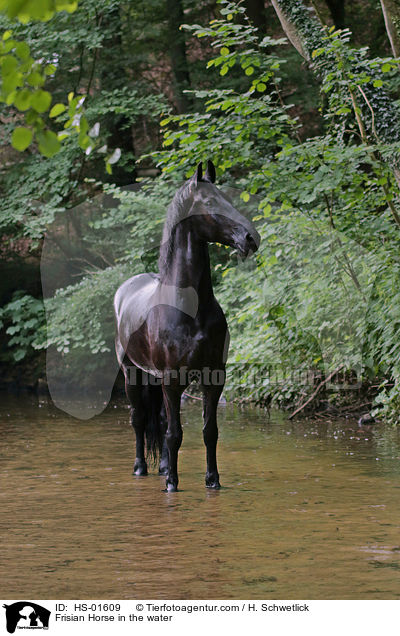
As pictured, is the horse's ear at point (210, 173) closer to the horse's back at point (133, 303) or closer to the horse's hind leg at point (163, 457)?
the horse's back at point (133, 303)

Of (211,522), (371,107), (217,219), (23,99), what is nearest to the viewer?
(23,99)

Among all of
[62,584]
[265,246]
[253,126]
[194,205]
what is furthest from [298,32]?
[62,584]

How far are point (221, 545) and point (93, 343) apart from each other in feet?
37.7

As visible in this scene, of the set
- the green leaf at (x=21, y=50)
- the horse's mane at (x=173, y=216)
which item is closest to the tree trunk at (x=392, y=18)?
the horse's mane at (x=173, y=216)

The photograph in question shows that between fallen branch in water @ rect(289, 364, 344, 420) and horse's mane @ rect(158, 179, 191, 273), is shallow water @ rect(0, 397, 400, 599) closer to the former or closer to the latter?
fallen branch in water @ rect(289, 364, 344, 420)

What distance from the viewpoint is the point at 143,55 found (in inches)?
749

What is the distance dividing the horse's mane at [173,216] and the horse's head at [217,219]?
1.9 inches

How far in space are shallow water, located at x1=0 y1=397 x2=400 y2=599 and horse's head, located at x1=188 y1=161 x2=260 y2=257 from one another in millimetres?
1864

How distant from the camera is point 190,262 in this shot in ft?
21.9

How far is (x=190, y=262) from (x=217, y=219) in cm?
43

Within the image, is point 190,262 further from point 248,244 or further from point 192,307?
point 248,244

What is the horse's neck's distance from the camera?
6.66 meters
